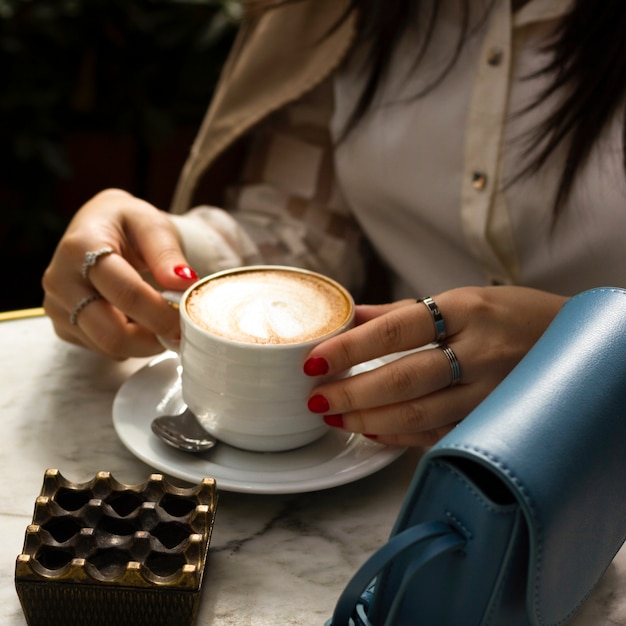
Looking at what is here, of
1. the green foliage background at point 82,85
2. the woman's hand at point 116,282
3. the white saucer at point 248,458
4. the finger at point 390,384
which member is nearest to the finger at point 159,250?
the woman's hand at point 116,282

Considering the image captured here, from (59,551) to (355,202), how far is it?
820mm

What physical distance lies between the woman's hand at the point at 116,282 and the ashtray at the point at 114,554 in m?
0.26

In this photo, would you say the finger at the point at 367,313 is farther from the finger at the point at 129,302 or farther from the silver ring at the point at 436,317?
the finger at the point at 129,302

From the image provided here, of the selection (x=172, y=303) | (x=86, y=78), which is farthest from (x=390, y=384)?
(x=86, y=78)

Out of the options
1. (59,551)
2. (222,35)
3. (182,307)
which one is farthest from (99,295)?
(222,35)

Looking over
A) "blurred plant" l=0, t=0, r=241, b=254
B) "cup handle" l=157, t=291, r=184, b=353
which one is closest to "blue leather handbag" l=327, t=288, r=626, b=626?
"cup handle" l=157, t=291, r=184, b=353

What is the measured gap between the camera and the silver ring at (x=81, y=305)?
2.89 feet

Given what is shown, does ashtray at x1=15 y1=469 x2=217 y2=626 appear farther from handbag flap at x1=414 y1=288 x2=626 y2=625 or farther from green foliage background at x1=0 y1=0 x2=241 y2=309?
green foliage background at x1=0 y1=0 x2=241 y2=309

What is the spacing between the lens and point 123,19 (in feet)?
7.74

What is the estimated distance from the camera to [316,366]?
0.68 metres

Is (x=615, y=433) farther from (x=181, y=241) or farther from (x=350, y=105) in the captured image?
(x=350, y=105)

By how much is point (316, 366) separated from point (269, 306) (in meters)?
0.10

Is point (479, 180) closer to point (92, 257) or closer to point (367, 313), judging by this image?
point (367, 313)

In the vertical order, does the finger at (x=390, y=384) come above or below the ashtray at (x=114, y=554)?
above
